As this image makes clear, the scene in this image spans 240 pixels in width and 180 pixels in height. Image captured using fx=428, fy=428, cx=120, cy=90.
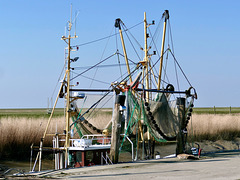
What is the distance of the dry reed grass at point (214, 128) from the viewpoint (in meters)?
32.2

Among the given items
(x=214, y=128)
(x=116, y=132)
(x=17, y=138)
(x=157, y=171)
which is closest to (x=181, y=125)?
(x=116, y=132)

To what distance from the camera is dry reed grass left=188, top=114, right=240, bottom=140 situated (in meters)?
32.2

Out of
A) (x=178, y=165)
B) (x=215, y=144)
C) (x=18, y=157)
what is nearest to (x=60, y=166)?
(x=178, y=165)

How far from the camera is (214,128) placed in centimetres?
3347

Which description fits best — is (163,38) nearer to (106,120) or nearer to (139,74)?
(139,74)

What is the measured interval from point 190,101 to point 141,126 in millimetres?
2621

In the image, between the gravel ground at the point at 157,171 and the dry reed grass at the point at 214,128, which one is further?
the dry reed grass at the point at 214,128

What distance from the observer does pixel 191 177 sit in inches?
495

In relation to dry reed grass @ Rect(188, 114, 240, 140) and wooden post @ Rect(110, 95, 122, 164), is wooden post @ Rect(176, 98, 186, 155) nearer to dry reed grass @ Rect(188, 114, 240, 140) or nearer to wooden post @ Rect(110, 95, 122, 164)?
wooden post @ Rect(110, 95, 122, 164)

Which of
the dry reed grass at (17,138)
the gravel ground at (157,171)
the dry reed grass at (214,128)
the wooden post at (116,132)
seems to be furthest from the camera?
the dry reed grass at (214,128)

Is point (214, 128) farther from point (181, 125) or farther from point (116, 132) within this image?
point (116, 132)

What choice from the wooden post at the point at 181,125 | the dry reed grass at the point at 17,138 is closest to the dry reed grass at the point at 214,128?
the dry reed grass at the point at 17,138

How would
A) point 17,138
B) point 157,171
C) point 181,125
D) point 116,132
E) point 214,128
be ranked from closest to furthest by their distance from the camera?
point 157,171 < point 116,132 < point 181,125 < point 17,138 < point 214,128

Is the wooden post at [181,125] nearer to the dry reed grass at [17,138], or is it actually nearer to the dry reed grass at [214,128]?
the dry reed grass at [17,138]
